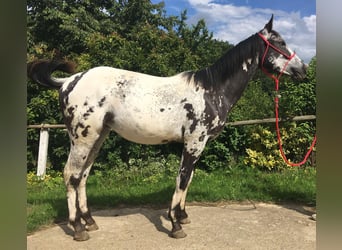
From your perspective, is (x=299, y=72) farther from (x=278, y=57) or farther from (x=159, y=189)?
(x=159, y=189)

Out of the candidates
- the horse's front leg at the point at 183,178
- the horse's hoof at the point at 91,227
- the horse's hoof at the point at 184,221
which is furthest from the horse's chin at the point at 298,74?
the horse's hoof at the point at 91,227

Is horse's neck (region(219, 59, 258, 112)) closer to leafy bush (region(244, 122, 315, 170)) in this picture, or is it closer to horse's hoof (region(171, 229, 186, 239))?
horse's hoof (region(171, 229, 186, 239))

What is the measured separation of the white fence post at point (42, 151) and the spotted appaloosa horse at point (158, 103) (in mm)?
3098

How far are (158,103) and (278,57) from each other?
5.00 ft

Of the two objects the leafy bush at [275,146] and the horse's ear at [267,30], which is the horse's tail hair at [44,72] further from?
the leafy bush at [275,146]

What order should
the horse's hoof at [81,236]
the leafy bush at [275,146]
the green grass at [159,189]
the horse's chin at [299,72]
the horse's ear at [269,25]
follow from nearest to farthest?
1. the horse's hoof at [81,236]
2. the horse's ear at [269,25]
3. the horse's chin at [299,72]
4. the green grass at [159,189]
5. the leafy bush at [275,146]

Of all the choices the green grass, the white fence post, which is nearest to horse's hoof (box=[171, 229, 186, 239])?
the green grass

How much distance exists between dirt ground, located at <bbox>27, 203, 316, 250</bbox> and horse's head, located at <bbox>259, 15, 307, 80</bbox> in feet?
6.05

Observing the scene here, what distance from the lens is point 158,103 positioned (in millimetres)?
3424

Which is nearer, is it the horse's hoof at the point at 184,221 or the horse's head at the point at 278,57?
the horse's head at the point at 278,57

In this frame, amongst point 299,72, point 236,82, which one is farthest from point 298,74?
point 236,82

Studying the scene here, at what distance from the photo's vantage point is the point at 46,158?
258 inches

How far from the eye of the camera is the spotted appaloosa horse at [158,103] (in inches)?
135

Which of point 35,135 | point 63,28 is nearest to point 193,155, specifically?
point 35,135
